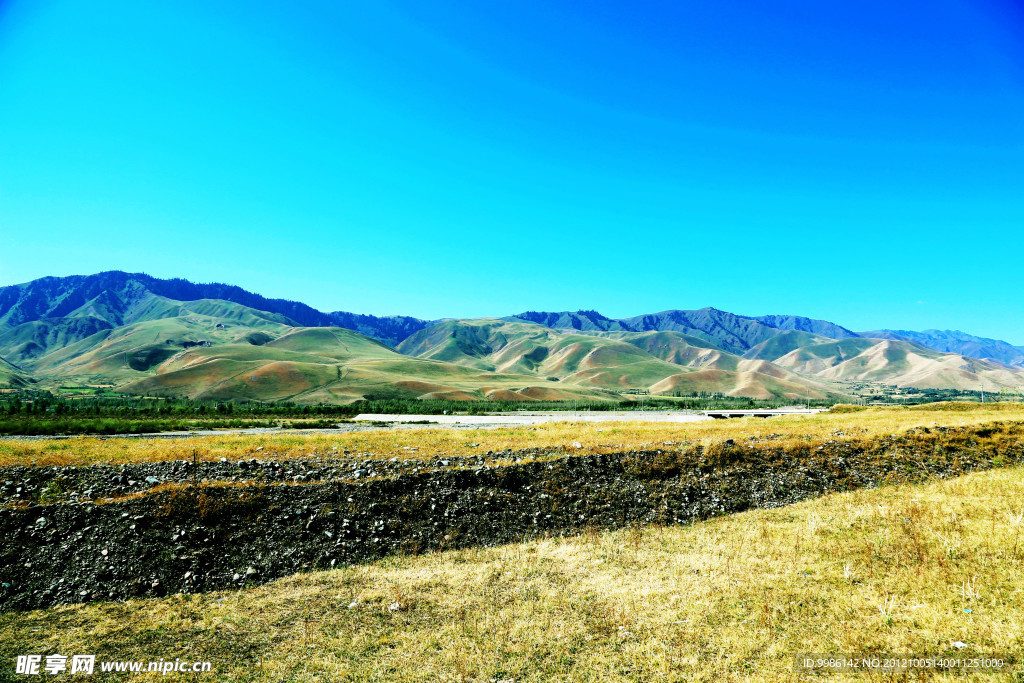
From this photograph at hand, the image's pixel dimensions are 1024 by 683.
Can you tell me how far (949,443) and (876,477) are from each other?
7.96 metres

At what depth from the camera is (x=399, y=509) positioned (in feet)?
59.7

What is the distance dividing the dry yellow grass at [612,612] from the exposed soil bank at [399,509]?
3.93 feet

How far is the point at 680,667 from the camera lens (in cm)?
925

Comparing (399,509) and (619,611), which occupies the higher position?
(399,509)

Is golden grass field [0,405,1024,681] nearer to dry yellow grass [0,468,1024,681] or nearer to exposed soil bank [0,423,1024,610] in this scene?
dry yellow grass [0,468,1024,681]

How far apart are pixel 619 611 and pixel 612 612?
18 cm

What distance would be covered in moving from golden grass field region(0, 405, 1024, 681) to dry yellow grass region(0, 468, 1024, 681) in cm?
5

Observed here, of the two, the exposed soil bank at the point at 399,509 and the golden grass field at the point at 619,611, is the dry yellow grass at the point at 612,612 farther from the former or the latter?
the exposed soil bank at the point at 399,509

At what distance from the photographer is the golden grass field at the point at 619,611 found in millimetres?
9516

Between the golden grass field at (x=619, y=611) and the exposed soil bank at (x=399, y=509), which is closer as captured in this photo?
the golden grass field at (x=619, y=611)

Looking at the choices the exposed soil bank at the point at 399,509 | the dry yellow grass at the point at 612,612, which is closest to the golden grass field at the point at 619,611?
the dry yellow grass at the point at 612,612

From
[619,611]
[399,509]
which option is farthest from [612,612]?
[399,509]

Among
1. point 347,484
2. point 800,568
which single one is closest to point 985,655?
point 800,568

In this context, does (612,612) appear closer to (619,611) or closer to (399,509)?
(619,611)
